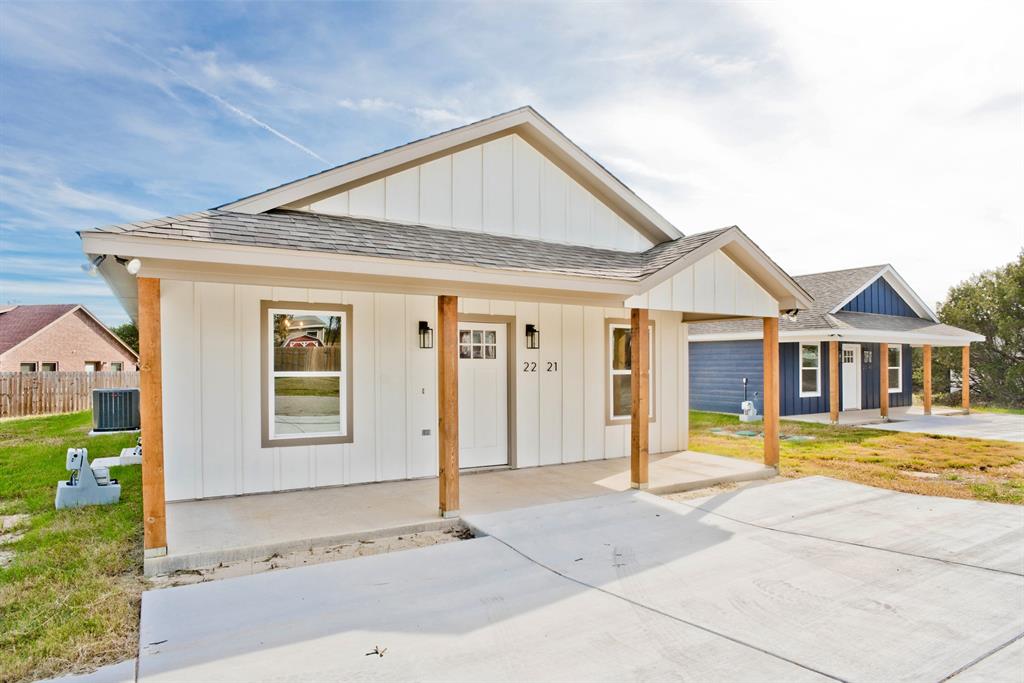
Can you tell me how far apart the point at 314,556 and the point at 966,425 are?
54.0 feet

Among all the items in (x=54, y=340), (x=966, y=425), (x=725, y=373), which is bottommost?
(x=966, y=425)

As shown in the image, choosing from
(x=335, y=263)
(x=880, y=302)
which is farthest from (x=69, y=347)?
(x=880, y=302)

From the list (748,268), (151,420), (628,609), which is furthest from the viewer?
(748,268)

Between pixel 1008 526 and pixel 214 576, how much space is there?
742 cm

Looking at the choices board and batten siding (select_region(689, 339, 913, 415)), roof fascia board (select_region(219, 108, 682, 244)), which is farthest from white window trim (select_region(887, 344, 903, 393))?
roof fascia board (select_region(219, 108, 682, 244))

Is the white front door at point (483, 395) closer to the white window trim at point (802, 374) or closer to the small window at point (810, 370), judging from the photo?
the white window trim at point (802, 374)

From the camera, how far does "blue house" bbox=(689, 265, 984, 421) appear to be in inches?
617

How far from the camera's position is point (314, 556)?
493 cm

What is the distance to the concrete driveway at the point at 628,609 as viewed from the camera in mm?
3133

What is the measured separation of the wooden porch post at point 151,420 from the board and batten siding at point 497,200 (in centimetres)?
267

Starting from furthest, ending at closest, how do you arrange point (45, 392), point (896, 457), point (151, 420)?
point (45, 392) → point (896, 457) → point (151, 420)

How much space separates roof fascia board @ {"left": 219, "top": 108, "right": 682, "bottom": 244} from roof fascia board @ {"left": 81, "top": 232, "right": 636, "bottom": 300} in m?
1.78

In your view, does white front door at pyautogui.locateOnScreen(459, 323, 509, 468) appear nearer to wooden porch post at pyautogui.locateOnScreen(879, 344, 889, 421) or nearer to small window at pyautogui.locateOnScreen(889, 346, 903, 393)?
wooden porch post at pyautogui.locateOnScreen(879, 344, 889, 421)

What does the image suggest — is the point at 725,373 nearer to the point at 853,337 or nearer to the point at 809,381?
the point at 809,381
